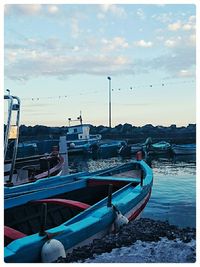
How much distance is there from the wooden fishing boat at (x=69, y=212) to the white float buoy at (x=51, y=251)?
70 millimetres

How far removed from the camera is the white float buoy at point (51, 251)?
4262mm

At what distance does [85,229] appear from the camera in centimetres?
509

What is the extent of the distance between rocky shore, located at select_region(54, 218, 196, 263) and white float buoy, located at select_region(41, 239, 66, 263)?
0.13 meters

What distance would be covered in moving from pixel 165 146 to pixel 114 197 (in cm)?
3110

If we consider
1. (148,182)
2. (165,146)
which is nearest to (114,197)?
(148,182)

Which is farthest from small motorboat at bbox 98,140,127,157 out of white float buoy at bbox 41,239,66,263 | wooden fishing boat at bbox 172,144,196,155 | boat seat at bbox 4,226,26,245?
white float buoy at bbox 41,239,66,263

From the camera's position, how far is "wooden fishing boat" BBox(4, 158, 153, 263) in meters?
4.39

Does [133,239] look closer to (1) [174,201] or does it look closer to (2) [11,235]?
(2) [11,235]

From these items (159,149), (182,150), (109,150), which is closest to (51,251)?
(182,150)

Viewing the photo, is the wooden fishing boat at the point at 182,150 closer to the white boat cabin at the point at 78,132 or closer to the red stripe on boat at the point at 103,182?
the white boat cabin at the point at 78,132

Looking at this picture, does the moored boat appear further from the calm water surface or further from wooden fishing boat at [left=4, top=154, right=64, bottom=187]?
wooden fishing boat at [left=4, top=154, right=64, bottom=187]

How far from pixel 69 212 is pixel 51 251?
3.09 m

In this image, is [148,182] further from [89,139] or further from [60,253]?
[89,139]

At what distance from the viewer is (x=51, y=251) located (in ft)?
14.0
